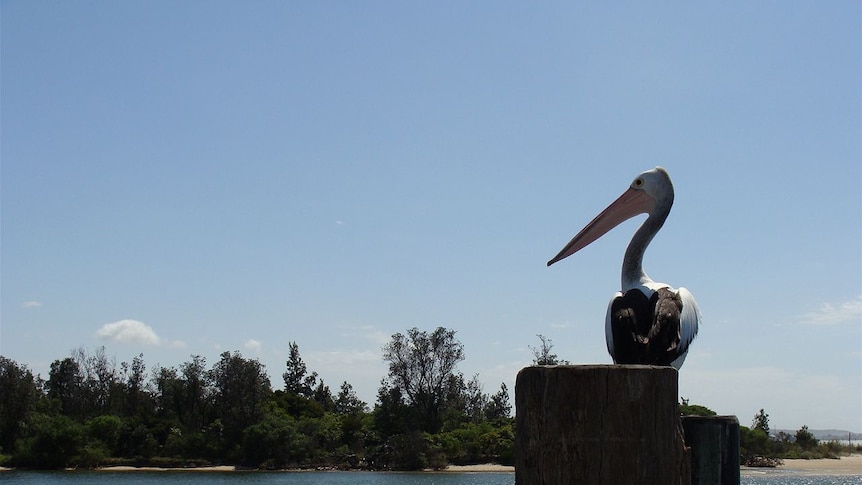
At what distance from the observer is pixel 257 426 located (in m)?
49.6

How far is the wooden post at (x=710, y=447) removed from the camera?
3.18 meters

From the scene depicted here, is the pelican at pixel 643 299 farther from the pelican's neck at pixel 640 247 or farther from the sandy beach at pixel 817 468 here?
the sandy beach at pixel 817 468

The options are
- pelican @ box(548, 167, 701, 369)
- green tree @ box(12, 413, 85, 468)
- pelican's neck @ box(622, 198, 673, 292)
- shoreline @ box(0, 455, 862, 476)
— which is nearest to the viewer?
pelican @ box(548, 167, 701, 369)

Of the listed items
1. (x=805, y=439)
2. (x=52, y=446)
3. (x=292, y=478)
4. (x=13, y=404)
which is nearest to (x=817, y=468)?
(x=805, y=439)

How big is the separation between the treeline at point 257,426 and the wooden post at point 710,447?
44602 millimetres

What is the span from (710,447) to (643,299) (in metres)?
3.59

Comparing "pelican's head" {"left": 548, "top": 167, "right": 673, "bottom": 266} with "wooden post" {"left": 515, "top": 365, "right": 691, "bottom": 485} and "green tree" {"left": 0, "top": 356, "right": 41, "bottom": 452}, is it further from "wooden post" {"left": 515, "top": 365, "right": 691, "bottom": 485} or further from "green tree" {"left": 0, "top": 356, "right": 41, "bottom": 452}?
"green tree" {"left": 0, "top": 356, "right": 41, "bottom": 452}

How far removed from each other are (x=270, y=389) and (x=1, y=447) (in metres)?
15.8

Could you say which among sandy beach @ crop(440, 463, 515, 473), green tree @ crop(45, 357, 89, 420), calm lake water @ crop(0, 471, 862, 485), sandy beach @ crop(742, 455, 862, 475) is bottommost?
calm lake water @ crop(0, 471, 862, 485)

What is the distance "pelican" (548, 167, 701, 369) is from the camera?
6055 millimetres

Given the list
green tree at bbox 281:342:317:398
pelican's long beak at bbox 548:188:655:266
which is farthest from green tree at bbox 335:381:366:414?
pelican's long beak at bbox 548:188:655:266

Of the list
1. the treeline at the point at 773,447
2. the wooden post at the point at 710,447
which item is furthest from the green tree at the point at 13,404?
the wooden post at the point at 710,447

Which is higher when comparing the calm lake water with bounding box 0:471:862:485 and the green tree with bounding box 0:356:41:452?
the green tree with bounding box 0:356:41:452

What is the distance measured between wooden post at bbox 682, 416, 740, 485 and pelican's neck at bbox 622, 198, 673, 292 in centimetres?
400
